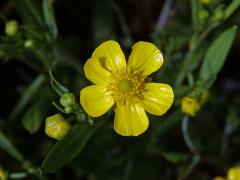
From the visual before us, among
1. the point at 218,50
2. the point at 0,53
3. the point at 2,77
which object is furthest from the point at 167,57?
the point at 2,77

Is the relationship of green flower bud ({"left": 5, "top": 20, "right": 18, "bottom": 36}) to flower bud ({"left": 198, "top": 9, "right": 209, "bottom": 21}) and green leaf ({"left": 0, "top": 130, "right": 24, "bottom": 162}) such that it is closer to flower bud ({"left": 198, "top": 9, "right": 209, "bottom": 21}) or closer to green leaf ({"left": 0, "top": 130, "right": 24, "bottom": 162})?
green leaf ({"left": 0, "top": 130, "right": 24, "bottom": 162})

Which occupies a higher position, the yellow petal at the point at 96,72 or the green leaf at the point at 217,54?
the yellow petal at the point at 96,72

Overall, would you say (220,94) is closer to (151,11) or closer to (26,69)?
(151,11)

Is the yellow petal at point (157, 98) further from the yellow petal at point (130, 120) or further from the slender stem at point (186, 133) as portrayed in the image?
the slender stem at point (186, 133)

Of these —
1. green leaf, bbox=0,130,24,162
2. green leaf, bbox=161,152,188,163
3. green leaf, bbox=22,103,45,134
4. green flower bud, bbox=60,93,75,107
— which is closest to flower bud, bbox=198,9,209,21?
green leaf, bbox=161,152,188,163

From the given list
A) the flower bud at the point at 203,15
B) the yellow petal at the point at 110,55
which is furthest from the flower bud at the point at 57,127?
the flower bud at the point at 203,15
